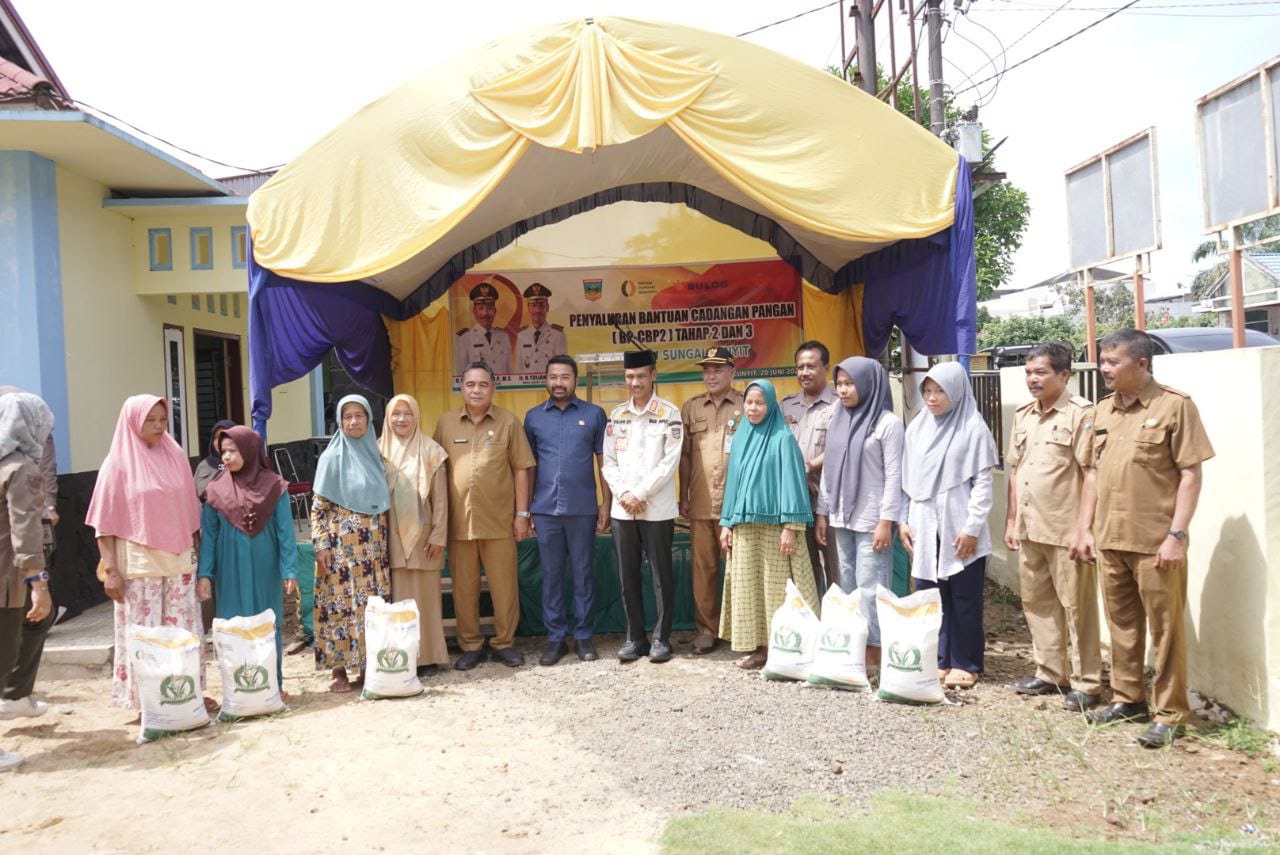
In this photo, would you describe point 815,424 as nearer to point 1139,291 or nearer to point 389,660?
point 1139,291

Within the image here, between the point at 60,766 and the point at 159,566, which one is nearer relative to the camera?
the point at 60,766

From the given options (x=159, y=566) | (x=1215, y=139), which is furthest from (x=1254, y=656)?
(x=159, y=566)

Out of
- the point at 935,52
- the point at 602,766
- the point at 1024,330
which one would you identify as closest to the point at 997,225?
the point at 935,52

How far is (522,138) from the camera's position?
4.64 metres

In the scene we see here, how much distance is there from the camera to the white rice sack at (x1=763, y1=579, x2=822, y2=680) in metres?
4.29

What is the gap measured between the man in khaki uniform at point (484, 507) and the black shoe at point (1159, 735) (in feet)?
9.61

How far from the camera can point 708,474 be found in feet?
16.2

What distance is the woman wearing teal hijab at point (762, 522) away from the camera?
14.9 feet

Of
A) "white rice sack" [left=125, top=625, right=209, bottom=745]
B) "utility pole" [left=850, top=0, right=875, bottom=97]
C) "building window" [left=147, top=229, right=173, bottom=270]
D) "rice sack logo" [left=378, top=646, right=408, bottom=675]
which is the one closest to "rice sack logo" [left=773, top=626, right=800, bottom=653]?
"rice sack logo" [left=378, top=646, right=408, bottom=675]

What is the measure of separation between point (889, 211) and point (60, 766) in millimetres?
4472

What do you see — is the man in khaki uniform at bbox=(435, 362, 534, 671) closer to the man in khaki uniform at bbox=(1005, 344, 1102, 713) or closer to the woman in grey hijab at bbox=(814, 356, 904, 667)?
the woman in grey hijab at bbox=(814, 356, 904, 667)

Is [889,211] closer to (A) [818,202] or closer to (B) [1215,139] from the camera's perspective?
(A) [818,202]

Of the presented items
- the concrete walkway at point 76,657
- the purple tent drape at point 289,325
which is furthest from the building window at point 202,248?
the concrete walkway at point 76,657

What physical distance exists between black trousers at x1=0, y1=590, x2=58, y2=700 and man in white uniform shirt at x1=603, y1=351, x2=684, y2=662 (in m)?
2.63
